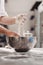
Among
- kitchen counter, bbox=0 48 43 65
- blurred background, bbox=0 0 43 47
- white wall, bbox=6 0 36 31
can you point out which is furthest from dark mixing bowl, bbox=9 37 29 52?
white wall, bbox=6 0 36 31

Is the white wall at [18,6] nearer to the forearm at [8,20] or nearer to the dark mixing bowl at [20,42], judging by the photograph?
the forearm at [8,20]

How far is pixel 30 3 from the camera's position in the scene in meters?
4.13

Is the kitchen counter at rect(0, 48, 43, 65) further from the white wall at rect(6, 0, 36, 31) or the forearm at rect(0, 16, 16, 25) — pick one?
the white wall at rect(6, 0, 36, 31)

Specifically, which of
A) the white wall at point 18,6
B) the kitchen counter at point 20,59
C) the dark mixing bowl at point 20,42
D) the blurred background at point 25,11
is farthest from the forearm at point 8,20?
the white wall at point 18,6

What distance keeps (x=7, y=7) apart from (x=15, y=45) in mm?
3243

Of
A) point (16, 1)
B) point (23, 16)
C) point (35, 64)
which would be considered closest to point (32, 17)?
point (16, 1)

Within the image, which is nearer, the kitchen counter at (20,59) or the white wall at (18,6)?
the kitchen counter at (20,59)

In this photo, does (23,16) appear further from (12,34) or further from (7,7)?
(7,7)

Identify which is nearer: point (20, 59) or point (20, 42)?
point (20, 59)

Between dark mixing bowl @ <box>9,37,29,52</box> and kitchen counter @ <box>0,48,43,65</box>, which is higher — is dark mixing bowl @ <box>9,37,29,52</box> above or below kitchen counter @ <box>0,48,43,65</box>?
above

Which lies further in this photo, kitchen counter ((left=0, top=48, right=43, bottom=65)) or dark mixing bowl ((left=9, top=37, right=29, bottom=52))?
dark mixing bowl ((left=9, top=37, right=29, bottom=52))

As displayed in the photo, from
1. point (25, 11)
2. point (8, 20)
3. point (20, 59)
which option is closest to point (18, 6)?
point (25, 11)

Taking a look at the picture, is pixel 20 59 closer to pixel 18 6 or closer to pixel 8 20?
pixel 8 20

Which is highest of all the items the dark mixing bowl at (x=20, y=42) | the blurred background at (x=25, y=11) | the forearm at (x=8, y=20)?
the blurred background at (x=25, y=11)
